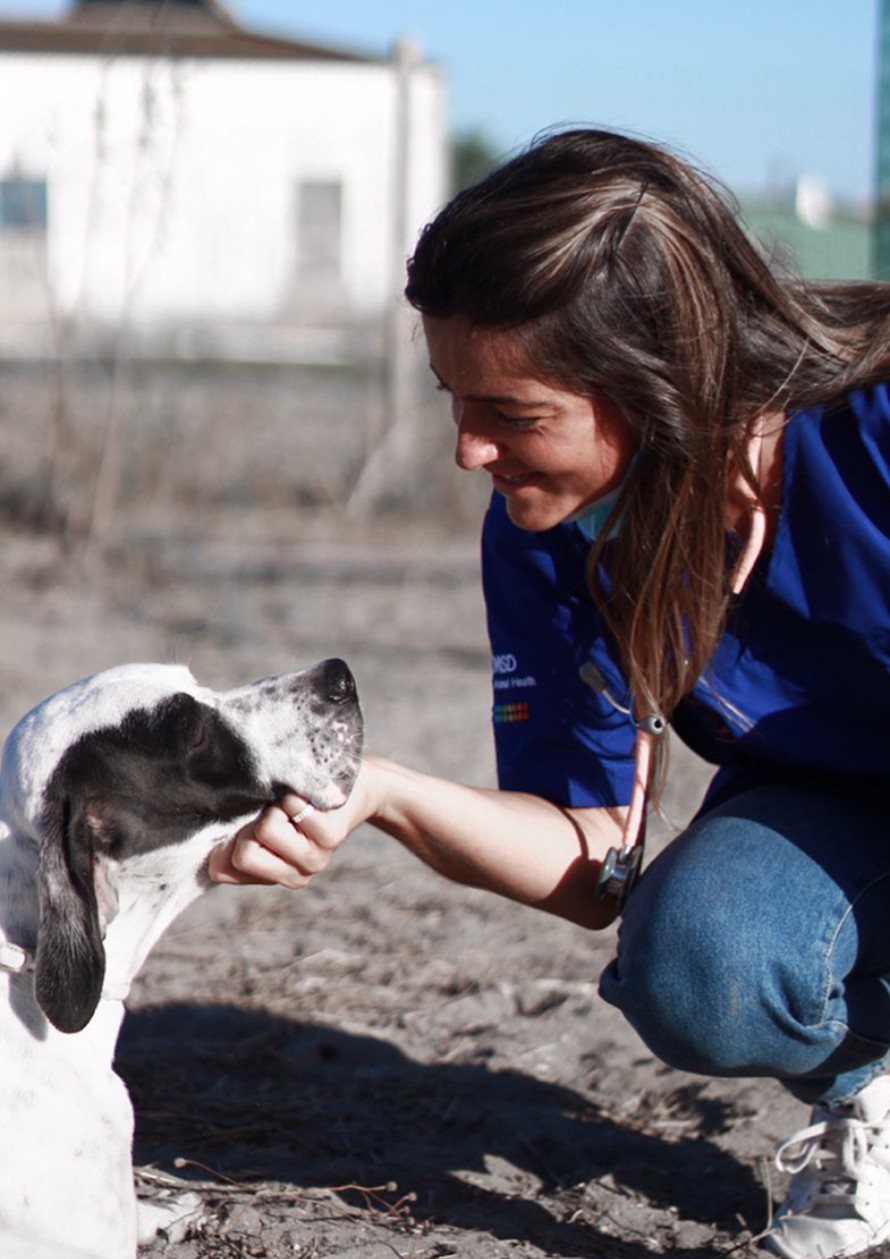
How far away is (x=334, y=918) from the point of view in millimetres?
4004

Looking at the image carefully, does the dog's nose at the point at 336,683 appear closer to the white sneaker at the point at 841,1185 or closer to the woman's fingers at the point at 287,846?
the woman's fingers at the point at 287,846

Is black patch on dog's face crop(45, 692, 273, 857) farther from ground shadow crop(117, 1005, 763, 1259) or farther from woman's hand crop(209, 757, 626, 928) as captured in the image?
ground shadow crop(117, 1005, 763, 1259)

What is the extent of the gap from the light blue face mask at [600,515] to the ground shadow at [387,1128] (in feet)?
3.48

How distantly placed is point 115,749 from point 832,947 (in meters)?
1.06

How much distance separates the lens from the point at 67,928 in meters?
2.36

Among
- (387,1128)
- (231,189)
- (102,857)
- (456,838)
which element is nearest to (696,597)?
(456,838)

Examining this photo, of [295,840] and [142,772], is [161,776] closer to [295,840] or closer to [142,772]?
[142,772]

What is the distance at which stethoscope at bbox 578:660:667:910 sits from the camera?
264 cm

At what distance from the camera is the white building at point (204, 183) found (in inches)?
301

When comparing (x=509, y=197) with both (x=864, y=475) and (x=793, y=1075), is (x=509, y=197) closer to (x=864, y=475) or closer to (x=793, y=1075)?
(x=864, y=475)

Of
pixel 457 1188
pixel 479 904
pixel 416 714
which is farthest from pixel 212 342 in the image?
pixel 457 1188

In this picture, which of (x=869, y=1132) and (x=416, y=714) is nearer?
(x=869, y=1132)

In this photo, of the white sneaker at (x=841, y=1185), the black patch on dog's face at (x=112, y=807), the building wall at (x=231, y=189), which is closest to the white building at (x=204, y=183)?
the building wall at (x=231, y=189)

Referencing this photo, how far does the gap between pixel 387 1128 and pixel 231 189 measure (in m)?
10.3
